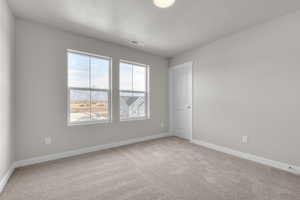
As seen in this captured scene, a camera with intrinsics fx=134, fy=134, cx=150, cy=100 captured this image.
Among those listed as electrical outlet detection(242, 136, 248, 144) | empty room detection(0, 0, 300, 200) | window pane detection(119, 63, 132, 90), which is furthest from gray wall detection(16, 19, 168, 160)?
electrical outlet detection(242, 136, 248, 144)

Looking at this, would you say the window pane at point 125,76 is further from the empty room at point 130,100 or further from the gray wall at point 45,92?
the gray wall at point 45,92

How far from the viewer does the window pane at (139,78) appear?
370 cm

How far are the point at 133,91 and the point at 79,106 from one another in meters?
1.37

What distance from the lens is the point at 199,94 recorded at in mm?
3467

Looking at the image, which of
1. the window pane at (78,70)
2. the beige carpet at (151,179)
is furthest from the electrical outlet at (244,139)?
the window pane at (78,70)

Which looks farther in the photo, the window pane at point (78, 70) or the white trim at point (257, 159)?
the window pane at point (78, 70)

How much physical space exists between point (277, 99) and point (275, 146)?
31.2 inches

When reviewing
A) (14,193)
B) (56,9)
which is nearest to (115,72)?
(56,9)

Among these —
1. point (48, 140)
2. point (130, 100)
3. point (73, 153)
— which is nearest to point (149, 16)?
point (130, 100)

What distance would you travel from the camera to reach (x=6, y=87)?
189 cm

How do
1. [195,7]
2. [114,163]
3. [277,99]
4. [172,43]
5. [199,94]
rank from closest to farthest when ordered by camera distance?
[195,7]
[277,99]
[114,163]
[172,43]
[199,94]

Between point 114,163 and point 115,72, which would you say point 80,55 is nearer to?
point 115,72

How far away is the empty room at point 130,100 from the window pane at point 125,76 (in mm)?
26

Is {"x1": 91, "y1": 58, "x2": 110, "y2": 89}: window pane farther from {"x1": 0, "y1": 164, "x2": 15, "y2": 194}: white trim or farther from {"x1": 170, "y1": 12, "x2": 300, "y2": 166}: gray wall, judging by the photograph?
{"x1": 170, "y1": 12, "x2": 300, "y2": 166}: gray wall
